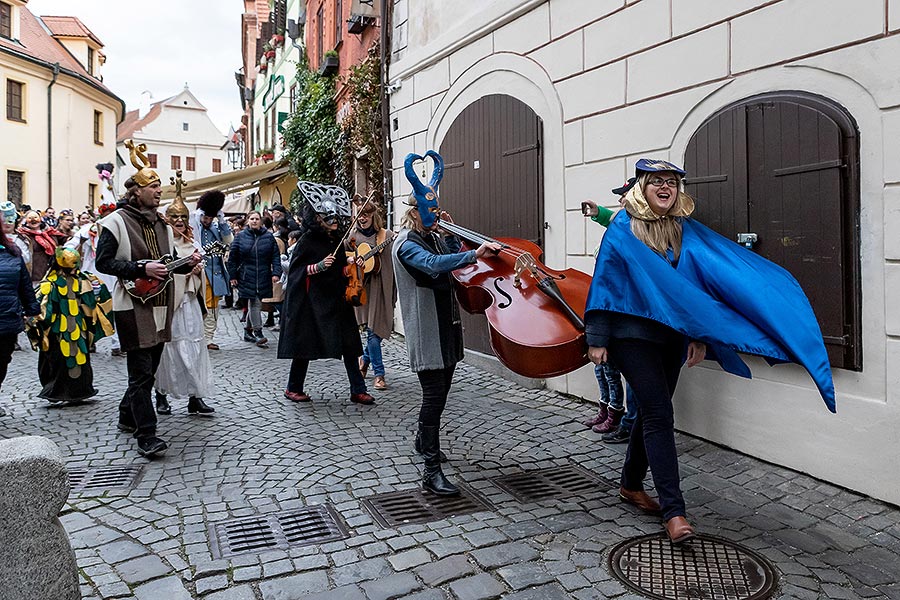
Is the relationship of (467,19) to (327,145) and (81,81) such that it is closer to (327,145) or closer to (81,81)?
(327,145)

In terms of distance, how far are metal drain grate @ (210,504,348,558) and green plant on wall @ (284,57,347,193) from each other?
9774mm

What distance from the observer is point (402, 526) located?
381 cm

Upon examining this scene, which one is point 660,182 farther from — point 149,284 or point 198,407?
point 198,407

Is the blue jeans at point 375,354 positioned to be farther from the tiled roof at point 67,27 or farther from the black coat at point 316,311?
the tiled roof at point 67,27

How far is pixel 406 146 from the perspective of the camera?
977 cm

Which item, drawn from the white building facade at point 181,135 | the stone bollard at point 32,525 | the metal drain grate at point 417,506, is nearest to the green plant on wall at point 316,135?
the metal drain grate at point 417,506

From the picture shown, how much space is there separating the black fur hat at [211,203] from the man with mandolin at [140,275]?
4.99 ft

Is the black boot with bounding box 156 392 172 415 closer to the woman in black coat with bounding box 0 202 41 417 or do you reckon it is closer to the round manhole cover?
the woman in black coat with bounding box 0 202 41 417

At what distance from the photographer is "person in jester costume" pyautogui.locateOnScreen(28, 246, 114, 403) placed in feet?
22.0

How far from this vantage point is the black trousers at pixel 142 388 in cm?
500

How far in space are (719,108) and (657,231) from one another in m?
1.78

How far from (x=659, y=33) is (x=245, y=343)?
7053 mm

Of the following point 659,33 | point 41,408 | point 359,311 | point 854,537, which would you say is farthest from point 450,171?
point 854,537

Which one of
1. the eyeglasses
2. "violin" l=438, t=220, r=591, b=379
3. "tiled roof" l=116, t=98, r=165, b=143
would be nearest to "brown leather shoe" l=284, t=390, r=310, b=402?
"violin" l=438, t=220, r=591, b=379
